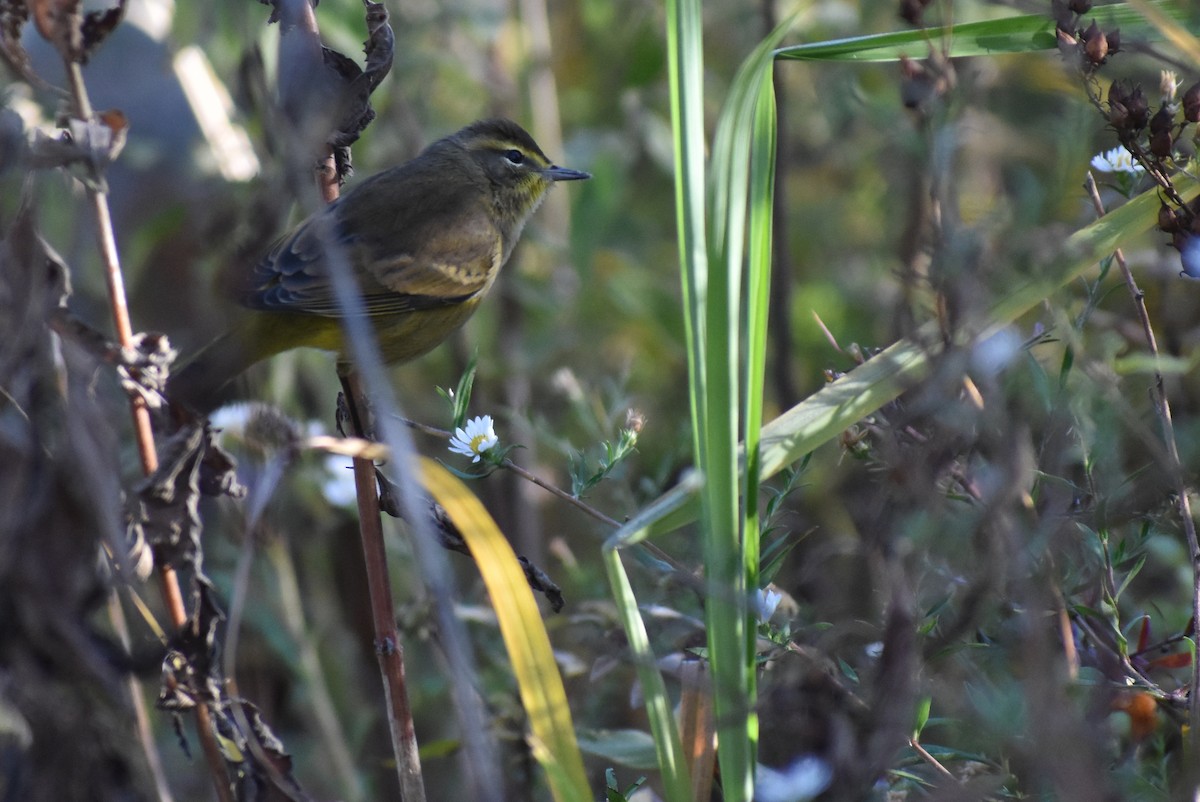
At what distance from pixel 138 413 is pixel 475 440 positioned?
57 cm

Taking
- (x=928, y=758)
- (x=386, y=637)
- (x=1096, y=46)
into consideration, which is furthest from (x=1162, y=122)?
(x=386, y=637)

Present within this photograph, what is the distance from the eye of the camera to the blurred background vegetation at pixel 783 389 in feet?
4.99

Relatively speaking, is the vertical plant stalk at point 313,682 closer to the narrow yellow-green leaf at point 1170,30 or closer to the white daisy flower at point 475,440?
the white daisy flower at point 475,440

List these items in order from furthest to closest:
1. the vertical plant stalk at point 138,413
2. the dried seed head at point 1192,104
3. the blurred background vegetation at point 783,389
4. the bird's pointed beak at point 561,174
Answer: the bird's pointed beak at point 561,174 → the vertical plant stalk at point 138,413 → the dried seed head at point 1192,104 → the blurred background vegetation at point 783,389

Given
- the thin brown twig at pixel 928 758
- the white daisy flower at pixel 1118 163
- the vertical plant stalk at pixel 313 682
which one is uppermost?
the white daisy flower at pixel 1118 163

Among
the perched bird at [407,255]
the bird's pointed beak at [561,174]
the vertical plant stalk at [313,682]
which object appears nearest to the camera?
the perched bird at [407,255]

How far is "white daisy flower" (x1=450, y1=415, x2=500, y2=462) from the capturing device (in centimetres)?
183

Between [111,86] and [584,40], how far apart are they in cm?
181

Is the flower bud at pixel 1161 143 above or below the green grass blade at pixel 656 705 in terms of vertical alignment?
above

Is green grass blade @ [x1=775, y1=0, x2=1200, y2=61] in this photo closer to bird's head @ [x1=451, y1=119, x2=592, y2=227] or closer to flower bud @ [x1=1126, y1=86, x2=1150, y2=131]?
flower bud @ [x1=1126, y1=86, x2=1150, y2=131]

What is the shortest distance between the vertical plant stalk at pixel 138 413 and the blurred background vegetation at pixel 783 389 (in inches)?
3.5

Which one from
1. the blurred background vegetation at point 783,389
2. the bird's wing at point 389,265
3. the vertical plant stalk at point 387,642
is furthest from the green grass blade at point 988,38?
the bird's wing at point 389,265

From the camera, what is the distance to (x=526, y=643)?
160 centimetres

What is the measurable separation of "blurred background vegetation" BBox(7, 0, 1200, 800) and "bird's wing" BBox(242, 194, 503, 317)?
18cm
